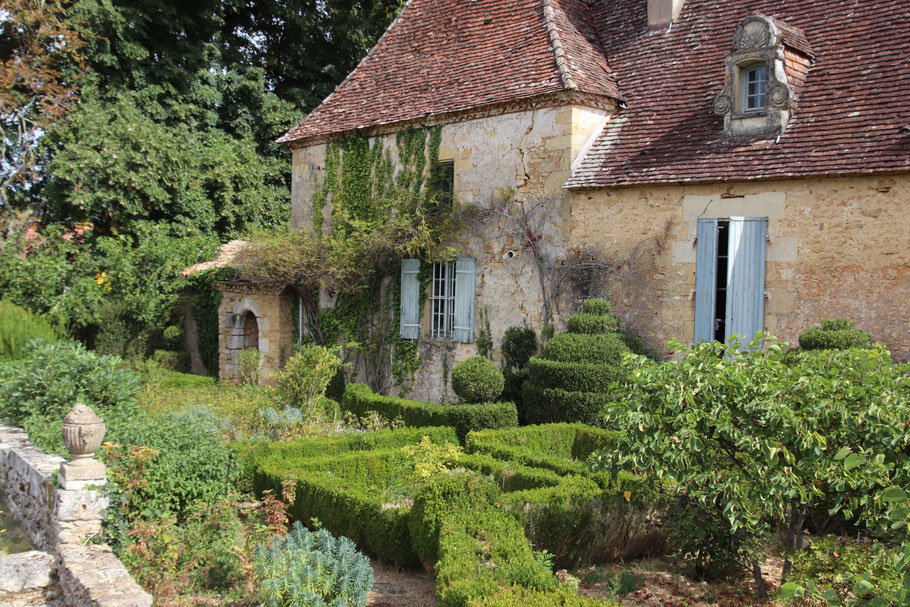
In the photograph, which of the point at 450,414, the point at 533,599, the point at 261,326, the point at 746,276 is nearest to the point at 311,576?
the point at 533,599

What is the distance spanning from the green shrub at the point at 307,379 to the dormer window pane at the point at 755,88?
682 centimetres

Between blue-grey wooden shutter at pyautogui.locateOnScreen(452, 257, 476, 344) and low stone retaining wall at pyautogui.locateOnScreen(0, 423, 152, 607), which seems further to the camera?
blue-grey wooden shutter at pyautogui.locateOnScreen(452, 257, 476, 344)

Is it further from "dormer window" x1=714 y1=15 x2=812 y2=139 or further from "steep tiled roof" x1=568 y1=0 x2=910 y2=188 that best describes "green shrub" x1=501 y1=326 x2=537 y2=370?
"dormer window" x1=714 y1=15 x2=812 y2=139

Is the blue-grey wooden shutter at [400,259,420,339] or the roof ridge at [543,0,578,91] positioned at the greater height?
the roof ridge at [543,0,578,91]

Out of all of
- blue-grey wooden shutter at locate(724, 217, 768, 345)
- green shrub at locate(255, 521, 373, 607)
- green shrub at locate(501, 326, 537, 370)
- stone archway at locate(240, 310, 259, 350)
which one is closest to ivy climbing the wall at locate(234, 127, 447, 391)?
stone archway at locate(240, 310, 259, 350)

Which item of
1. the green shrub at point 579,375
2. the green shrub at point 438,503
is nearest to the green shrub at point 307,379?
the green shrub at point 579,375

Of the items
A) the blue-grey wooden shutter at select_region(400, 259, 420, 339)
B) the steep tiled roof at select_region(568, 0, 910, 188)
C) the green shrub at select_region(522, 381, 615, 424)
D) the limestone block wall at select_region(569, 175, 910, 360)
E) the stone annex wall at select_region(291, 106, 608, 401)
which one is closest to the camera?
the limestone block wall at select_region(569, 175, 910, 360)

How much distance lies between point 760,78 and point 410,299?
6.68 meters

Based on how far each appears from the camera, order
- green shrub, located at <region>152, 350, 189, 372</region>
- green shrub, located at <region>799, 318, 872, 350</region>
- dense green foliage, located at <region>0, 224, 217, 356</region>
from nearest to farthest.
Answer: green shrub, located at <region>799, 318, 872, 350</region>, dense green foliage, located at <region>0, 224, 217, 356</region>, green shrub, located at <region>152, 350, 189, 372</region>

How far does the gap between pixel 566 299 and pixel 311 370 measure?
391cm

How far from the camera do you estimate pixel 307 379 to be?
10859 mm

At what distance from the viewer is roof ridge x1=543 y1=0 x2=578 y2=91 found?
445 inches

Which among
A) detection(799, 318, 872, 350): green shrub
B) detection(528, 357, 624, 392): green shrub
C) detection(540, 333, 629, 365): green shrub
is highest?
detection(799, 318, 872, 350): green shrub

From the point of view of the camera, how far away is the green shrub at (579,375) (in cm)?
980
